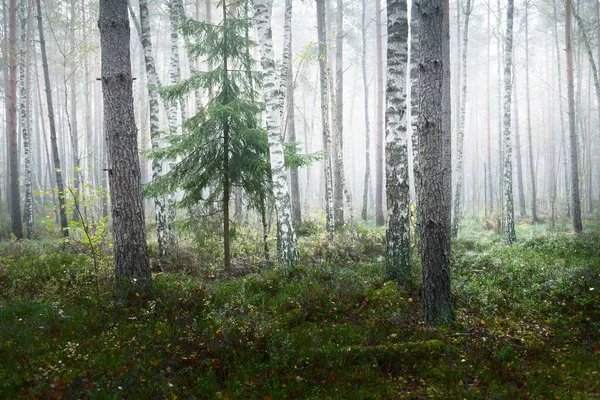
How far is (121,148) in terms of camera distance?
6.83 metres

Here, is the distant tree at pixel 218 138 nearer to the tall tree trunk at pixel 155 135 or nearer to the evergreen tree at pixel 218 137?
the evergreen tree at pixel 218 137

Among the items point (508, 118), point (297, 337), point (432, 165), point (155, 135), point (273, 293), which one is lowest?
point (297, 337)

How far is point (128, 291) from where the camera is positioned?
6656 mm

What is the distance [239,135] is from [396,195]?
4155 mm

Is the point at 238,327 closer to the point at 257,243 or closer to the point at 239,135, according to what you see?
the point at 239,135

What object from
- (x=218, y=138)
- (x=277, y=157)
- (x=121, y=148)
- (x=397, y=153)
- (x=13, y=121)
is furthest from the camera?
(x=13, y=121)

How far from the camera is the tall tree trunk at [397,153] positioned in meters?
8.07

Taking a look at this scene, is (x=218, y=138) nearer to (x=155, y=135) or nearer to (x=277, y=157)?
(x=277, y=157)

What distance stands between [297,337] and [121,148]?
14.4 ft

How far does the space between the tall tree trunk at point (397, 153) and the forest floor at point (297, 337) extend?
30.1 inches

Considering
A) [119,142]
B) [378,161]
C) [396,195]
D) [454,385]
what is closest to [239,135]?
[119,142]

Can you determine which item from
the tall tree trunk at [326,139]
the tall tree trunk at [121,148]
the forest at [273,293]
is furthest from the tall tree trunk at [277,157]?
the tall tree trunk at [121,148]

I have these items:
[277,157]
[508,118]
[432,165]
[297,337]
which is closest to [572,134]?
[508,118]

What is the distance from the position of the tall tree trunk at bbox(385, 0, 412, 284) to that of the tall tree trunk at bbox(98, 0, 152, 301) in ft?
15.8
